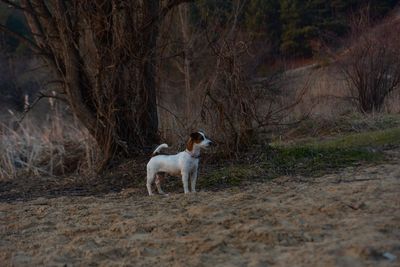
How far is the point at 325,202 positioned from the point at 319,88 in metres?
12.8

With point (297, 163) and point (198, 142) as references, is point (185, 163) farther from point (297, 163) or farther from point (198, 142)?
point (297, 163)

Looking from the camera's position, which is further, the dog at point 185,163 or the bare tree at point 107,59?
the bare tree at point 107,59

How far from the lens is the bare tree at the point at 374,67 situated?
15.5 meters

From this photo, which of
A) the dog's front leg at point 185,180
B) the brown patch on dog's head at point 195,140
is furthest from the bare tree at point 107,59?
the dog's front leg at point 185,180

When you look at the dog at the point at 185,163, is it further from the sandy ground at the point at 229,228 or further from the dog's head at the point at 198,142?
the sandy ground at the point at 229,228

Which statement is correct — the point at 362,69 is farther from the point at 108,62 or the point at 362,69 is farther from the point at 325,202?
the point at 325,202

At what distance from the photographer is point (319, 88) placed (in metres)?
17.8

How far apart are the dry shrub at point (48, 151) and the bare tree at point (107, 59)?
81cm

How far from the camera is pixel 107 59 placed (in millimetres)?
8656

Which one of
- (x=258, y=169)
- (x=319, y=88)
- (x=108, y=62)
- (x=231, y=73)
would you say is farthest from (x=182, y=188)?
(x=319, y=88)

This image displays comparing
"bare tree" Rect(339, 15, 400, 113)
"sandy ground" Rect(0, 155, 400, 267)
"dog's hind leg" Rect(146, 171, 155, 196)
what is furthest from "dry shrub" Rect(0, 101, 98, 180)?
"bare tree" Rect(339, 15, 400, 113)

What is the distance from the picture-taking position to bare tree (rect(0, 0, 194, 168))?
8508 millimetres

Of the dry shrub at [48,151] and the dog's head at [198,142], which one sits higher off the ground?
the dog's head at [198,142]

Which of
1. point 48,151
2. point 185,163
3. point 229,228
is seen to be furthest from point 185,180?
point 48,151
